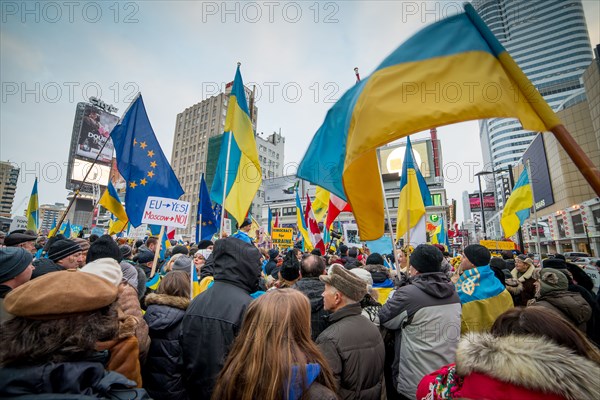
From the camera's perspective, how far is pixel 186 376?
7.50 ft

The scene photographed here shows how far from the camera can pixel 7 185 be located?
62.8m

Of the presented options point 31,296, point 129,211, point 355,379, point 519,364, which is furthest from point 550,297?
point 129,211

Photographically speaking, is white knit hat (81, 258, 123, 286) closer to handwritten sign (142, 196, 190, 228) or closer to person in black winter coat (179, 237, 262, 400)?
person in black winter coat (179, 237, 262, 400)

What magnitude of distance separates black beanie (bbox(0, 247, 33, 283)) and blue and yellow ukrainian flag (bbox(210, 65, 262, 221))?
277 cm

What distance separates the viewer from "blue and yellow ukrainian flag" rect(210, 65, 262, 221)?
16.8ft

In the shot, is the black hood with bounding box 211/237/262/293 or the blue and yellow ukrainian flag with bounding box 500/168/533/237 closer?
the black hood with bounding box 211/237/262/293

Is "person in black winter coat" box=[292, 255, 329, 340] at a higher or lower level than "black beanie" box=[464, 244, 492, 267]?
lower

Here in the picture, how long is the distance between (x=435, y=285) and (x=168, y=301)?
8.59ft

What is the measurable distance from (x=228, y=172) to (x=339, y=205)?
2.42 meters

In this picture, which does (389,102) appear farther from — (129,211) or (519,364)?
(129,211)

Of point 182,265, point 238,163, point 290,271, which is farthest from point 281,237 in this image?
point 290,271

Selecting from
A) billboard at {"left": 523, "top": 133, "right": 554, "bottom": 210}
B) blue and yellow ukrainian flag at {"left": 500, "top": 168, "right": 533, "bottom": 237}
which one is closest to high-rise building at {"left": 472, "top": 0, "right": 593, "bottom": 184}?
billboard at {"left": 523, "top": 133, "right": 554, "bottom": 210}

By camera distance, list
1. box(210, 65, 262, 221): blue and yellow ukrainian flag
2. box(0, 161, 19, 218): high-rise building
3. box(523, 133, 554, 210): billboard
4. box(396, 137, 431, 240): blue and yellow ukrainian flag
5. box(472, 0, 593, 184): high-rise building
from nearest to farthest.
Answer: box(210, 65, 262, 221): blue and yellow ukrainian flag
box(396, 137, 431, 240): blue and yellow ukrainian flag
box(523, 133, 554, 210): billboard
box(0, 161, 19, 218): high-rise building
box(472, 0, 593, 184): high-rise building

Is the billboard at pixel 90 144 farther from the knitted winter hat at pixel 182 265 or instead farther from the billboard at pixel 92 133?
the knitted winter hat at pixel 182 265
